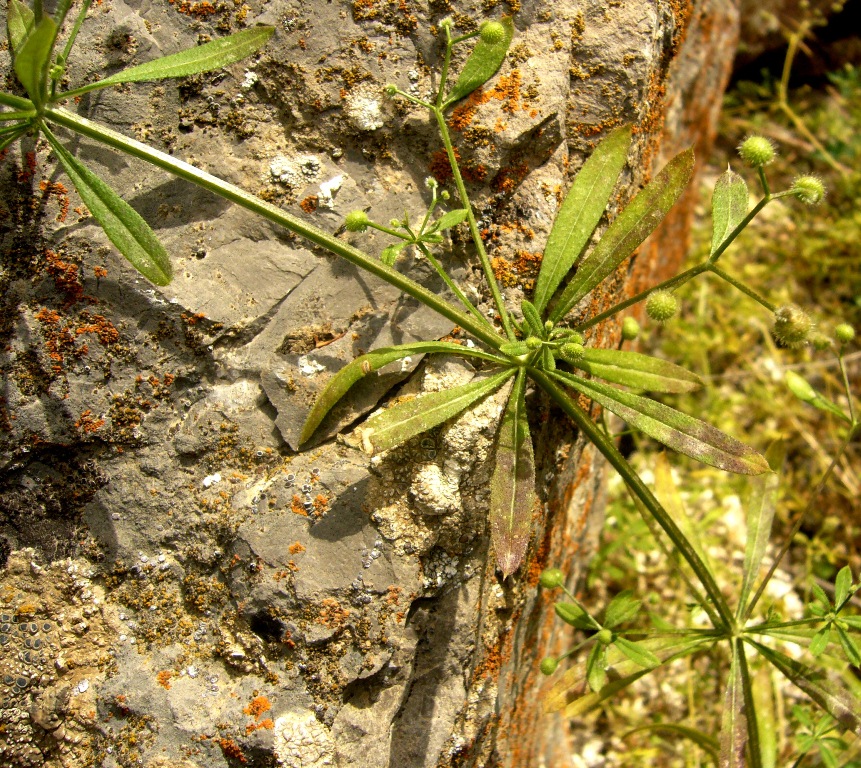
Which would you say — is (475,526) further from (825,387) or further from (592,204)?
(825,387)

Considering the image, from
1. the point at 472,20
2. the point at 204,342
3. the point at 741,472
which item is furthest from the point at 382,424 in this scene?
the point at 472,20

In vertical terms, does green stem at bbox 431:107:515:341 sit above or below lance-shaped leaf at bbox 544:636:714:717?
above

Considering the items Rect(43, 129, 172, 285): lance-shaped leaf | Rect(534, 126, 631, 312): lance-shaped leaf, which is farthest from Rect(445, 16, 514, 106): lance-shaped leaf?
Rect(43, 129, 172, 285): lance-shaped leaf

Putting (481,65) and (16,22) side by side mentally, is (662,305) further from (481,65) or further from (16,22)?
(16,22)

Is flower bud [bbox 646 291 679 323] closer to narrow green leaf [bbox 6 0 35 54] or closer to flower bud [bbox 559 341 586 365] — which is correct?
flower bud [bbox 559 341 586 365]

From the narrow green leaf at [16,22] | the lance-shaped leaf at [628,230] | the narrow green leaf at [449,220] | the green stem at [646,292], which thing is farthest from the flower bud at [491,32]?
the narrow green leaf at [16,22]
